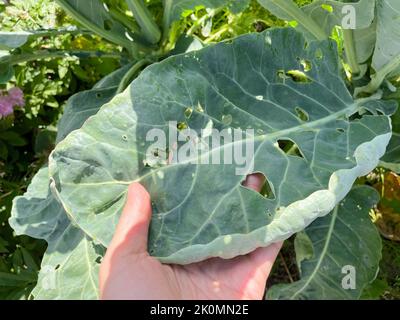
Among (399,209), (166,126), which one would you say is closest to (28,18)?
(166,126)

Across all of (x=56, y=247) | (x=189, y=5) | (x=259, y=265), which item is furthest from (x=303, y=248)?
(x=189, y=5)

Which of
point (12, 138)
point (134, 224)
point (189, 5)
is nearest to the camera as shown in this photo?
point (134, 224)

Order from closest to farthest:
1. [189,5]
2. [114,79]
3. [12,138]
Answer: [189,5] < [114,79] < [12,138]

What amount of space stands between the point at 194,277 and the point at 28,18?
1.12 m

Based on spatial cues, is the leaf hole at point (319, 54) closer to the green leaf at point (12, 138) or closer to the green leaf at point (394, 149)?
the green leaf at point (394, 149)

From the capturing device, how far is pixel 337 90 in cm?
131

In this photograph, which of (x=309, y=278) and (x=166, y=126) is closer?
(x=166, y=126)

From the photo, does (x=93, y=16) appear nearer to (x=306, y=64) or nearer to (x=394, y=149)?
Result: (x=306, y=64)

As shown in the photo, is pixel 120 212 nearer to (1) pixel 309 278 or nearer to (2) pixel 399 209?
(1) pixel 309 278

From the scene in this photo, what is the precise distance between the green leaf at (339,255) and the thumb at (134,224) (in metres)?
0.42

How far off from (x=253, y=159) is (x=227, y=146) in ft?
0.21

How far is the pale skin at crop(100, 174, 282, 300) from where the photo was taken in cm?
110

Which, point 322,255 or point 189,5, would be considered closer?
point 322,255

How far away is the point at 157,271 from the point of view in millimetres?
1129
